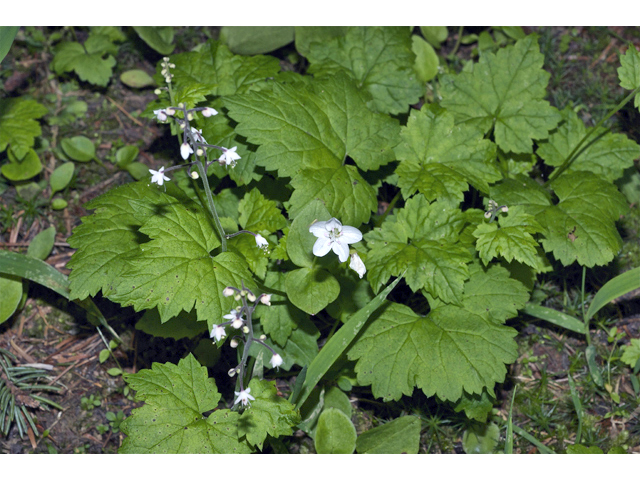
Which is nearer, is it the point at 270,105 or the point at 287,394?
the point at 270,105

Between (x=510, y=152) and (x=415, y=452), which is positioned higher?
(x=510, y=152)

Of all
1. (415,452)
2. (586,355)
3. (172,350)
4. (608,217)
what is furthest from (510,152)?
(172,350)

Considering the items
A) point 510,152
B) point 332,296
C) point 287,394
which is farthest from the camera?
point 510,152

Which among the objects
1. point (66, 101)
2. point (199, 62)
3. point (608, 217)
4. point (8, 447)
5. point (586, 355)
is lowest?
point (8, 447)

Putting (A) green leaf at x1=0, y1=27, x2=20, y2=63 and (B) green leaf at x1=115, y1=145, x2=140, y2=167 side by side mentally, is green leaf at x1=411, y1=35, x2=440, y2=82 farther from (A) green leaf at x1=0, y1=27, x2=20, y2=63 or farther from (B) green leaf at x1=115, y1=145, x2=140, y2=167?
(A) green leaf at x1=0, y1=27, x2=20, y2=63

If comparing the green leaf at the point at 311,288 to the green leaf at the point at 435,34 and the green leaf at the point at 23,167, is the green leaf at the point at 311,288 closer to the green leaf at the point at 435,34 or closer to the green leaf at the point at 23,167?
the green leaf at the point at 23,167

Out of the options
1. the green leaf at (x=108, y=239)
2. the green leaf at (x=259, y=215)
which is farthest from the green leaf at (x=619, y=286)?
the green leaf at (x=108, y=239)

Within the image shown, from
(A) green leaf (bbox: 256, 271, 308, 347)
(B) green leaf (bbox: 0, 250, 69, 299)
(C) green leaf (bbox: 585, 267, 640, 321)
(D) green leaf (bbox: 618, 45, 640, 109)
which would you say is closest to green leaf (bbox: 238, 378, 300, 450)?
(A) green leaf (bbox: 256, 271, 308, 347)

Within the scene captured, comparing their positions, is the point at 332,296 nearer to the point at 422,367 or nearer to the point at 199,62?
the point at 422,367
